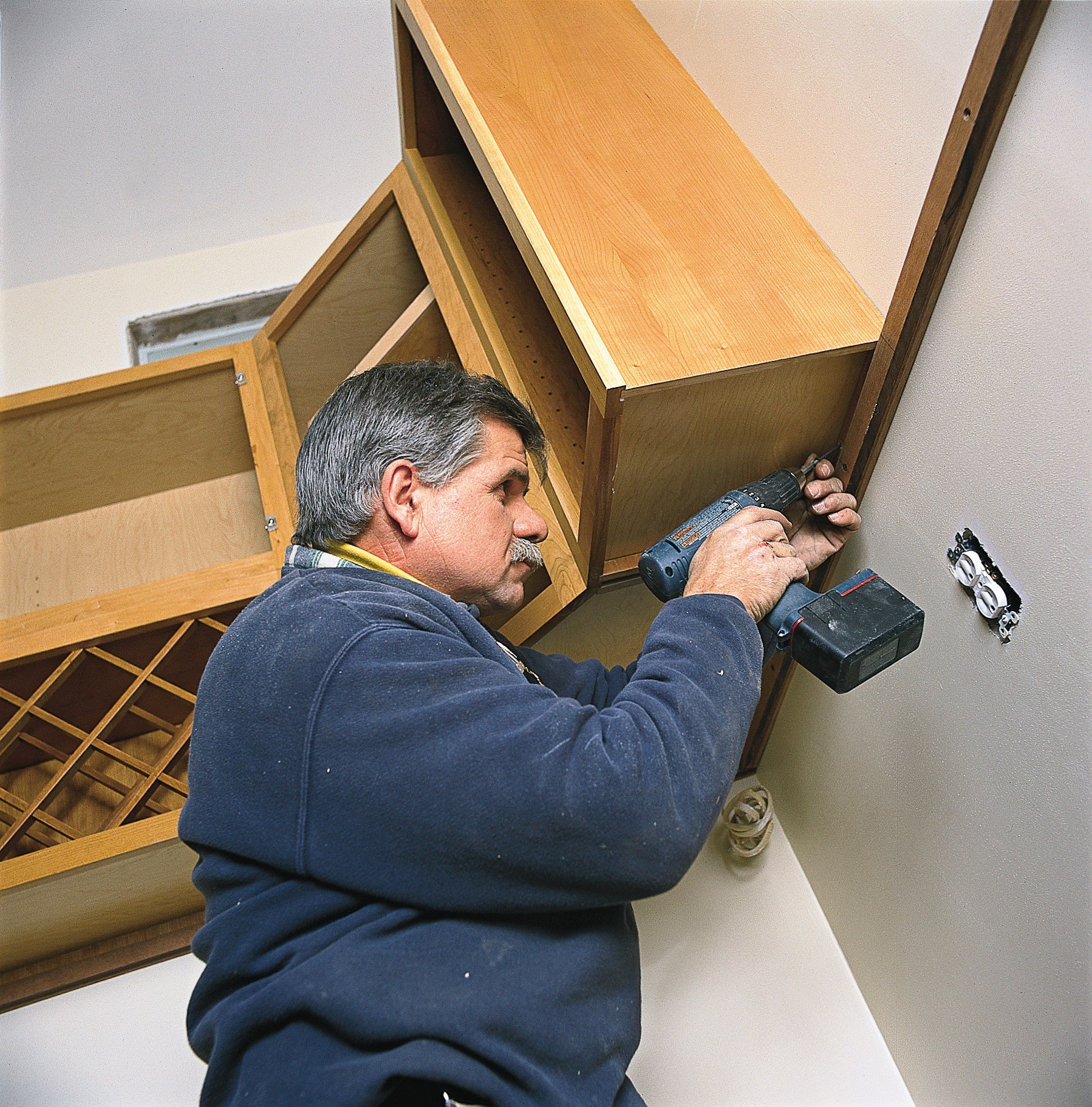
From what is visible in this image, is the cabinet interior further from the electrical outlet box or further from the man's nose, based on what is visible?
the electrical outlet box

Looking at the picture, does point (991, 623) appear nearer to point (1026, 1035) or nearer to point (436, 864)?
point (1026, 1035)

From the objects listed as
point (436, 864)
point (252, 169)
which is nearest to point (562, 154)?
point (436, 864)

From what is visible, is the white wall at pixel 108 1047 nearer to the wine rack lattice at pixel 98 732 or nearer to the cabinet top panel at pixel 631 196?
the wine rack lattice at pixel 98 732

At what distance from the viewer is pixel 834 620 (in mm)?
1107

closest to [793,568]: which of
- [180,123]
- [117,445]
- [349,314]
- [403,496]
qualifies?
[403,496]

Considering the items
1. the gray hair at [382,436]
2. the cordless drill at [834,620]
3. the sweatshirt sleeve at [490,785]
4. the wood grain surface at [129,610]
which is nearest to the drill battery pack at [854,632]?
the cordless drill at [834,620]

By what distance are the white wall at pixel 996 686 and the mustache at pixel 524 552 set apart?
0.45 m

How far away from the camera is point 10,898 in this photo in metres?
1.45

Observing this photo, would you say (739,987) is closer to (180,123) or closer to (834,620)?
(834,620)

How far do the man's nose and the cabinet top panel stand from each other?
9.3 inches

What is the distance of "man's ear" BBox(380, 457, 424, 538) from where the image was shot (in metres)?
1.12

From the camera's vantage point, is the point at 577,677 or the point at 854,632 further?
the point at 577,677

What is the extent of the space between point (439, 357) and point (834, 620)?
1.04 m

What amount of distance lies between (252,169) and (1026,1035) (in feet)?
8.47
